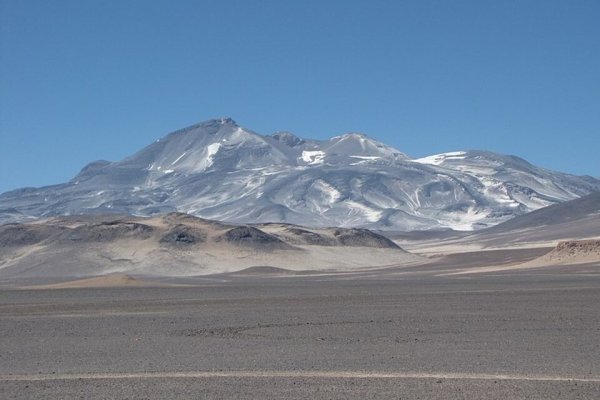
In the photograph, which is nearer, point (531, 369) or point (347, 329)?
point (531, 369)

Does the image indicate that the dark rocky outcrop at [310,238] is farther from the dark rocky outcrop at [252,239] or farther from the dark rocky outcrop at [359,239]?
the dark rocky outcrop at [252,239]

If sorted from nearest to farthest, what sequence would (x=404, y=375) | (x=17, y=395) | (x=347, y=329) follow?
(x=17, y=395) < (x=404, y=375) < (x=347, y=329)

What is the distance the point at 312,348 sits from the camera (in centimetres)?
2619

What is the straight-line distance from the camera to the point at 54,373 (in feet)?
72.6

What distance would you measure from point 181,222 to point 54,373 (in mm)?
106397

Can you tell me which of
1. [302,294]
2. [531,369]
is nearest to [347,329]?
[531,369]

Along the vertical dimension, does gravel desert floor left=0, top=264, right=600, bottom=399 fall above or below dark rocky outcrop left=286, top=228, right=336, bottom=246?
below

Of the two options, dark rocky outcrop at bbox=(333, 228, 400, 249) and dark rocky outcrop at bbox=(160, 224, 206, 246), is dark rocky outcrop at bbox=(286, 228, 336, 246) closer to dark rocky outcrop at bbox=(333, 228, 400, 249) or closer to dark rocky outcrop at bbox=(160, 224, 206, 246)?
dark rocky outcrop at bbox=(333, 228, 400, 249)

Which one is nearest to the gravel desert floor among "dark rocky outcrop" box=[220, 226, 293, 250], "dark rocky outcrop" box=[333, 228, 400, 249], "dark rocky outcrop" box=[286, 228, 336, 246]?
"dark rocky outcrop" box=[220, 226, 293, 250]

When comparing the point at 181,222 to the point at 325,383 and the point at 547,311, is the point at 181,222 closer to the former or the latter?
the point at 547,311

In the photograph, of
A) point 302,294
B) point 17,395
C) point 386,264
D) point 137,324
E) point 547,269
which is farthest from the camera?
point 386,264

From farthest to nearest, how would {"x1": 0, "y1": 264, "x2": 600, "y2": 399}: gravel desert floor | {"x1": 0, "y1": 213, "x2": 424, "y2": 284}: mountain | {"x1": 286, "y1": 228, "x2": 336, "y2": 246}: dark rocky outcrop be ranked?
{"x1": 286, "y1": 228, "x2": 336, "y2": 246}: dark rocky outcrop → {"x1": 0, "y1": 213, "x2": 424, "y2": 284}: mountain → {"x1": 0, "y1": 264, "x2": 600, "y2": 399}: gravel desert floor

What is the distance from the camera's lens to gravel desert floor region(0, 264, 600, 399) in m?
19.4

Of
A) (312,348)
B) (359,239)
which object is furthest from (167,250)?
(312,348)
